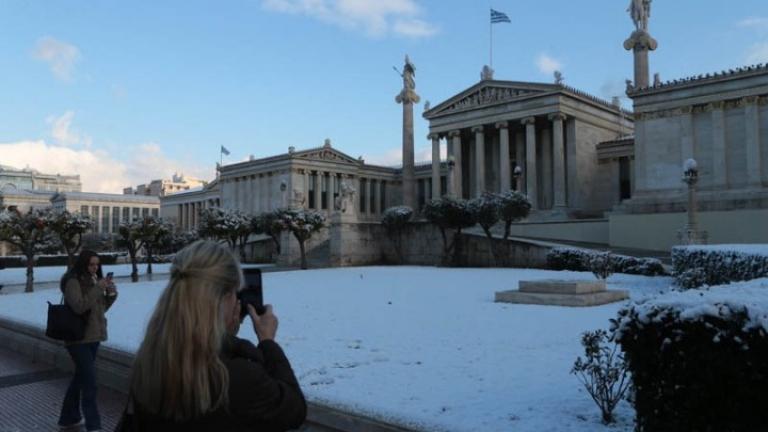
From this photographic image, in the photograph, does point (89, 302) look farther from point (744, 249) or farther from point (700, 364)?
point (744, 249)

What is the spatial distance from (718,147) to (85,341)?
34182 millimetres

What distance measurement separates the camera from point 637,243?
33594mm

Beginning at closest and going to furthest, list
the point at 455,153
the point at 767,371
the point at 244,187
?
the point at 767,371 → the point at 455,153 → the point at 244,187

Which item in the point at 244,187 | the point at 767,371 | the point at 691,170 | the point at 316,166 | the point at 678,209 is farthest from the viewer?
the point at 244,187

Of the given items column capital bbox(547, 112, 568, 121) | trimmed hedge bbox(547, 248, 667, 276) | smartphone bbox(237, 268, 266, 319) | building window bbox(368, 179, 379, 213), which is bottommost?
trimmed hedge bbox(547, 248, 667, 276)

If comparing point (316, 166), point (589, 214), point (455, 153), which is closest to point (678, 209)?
point (589, 214)

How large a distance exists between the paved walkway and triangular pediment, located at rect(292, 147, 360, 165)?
5673 centimetres

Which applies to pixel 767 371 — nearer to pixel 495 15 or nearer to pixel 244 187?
pixel 495 15

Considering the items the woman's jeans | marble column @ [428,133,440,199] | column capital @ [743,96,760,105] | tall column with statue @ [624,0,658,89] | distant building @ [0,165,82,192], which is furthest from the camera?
distant building @ [0,165,82,192]

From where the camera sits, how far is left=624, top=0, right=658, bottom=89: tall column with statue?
4050 centimetres

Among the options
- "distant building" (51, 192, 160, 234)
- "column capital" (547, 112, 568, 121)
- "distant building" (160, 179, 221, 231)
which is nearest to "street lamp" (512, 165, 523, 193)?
"column capital" (547, 112, 568, 121)

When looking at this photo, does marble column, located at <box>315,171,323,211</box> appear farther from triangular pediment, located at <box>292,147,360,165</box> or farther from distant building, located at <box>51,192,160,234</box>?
distant building, located at <box>51,192,160,234</box>

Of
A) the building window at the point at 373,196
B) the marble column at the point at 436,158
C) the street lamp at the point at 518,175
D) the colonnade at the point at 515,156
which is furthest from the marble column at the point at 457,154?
the building window at the point at 373,196

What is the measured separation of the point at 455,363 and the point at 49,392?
5.31m
